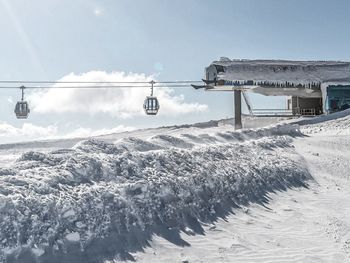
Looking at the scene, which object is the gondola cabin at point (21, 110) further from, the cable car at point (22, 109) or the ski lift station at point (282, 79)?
the ski lift station at point (282, 79)

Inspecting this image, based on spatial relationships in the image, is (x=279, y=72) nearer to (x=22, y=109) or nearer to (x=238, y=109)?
(x=238, y=109)

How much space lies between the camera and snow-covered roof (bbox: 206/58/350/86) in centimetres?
3772

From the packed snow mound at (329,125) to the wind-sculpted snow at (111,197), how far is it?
1459 cm

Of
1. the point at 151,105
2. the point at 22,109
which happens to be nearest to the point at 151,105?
the point at 151,105

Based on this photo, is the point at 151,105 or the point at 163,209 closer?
the point at 163,209

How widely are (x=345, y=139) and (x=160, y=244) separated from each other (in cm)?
2006

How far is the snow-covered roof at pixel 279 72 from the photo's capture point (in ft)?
Answer: 124

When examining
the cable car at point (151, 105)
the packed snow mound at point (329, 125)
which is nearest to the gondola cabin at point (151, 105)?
the cable car at point (151, 105)

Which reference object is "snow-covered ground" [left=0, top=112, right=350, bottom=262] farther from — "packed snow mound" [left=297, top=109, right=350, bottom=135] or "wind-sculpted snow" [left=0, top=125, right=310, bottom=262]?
"packed snow mound" [left=297, top=109, right=350, bottom=135]

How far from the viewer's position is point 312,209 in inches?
545

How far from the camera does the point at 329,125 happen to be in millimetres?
31812

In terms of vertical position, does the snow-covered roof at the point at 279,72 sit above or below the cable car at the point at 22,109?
above

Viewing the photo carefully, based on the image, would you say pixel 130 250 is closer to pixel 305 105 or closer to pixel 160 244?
pixel 160 244

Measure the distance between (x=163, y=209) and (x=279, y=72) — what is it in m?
30.3
